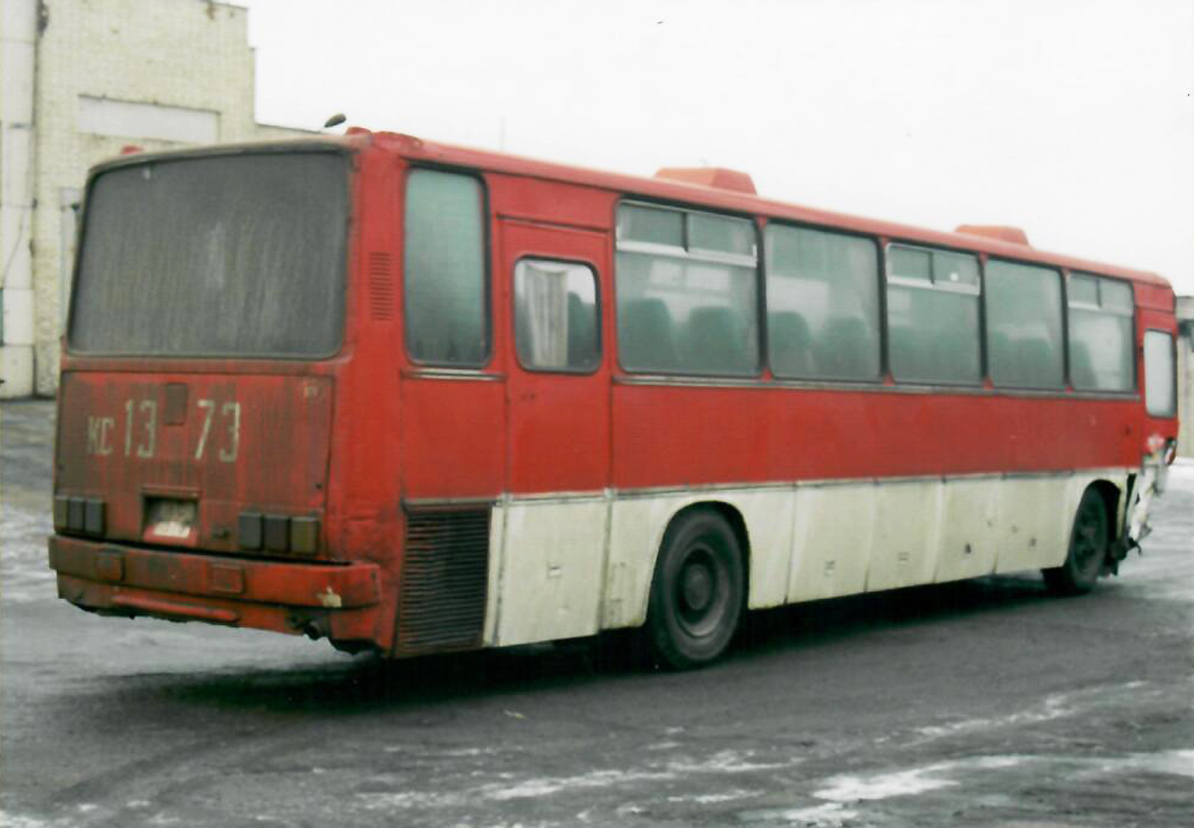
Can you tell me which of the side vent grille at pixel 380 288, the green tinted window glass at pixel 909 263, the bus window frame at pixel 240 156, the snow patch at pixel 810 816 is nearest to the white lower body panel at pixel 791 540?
the side vent grille at pixel 380 288

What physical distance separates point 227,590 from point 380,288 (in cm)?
170

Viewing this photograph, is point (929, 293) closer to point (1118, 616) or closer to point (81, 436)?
point (1118, 616)

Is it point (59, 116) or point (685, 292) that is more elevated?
point (59, 116)

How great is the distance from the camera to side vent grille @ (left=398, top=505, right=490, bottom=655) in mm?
9469

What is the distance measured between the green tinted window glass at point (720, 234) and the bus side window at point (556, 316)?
46.2 inches

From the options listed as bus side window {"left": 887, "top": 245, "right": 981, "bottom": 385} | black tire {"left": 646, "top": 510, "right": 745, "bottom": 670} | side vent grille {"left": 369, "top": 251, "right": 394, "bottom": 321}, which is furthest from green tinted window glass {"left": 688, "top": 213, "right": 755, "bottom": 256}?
side vent grille {"left": 369, "top": 251, "right": 394, "bottom": 321}

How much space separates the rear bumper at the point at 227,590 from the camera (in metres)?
9.12

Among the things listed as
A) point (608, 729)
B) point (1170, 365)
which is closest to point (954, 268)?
point (1170, 365)

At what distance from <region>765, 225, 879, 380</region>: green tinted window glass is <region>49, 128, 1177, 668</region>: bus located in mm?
24

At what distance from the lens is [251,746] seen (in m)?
8.63

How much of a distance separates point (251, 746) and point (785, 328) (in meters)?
5.34

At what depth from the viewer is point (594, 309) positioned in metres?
10.9

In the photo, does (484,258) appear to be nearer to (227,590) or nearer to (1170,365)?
(227,590)

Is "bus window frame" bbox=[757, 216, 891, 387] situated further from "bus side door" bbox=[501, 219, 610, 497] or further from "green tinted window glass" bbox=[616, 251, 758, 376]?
"bus side door" bbox=[501, 219, 610, 497]
